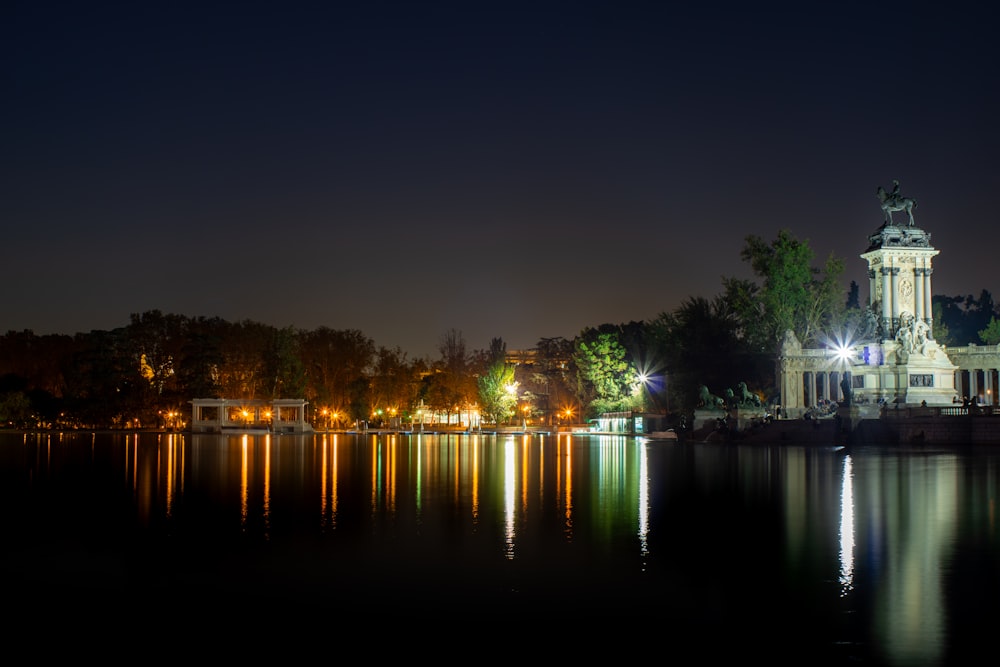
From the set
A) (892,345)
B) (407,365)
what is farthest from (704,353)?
(407,365)

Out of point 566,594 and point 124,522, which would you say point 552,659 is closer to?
point 566,594

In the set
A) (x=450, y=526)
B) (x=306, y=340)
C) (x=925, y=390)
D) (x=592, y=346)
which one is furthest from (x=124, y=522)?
(x=306, y=340)

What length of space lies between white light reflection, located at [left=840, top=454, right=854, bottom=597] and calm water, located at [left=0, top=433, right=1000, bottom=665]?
5 cm

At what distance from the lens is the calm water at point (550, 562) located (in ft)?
30.0

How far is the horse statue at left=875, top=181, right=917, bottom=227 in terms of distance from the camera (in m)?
61.6

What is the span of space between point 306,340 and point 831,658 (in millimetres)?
101508

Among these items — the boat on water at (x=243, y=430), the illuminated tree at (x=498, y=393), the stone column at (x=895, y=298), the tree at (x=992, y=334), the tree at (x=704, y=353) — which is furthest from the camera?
the illuminated tree at (x=498, y=393)

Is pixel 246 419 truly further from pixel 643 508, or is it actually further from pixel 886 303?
pixel 643 508

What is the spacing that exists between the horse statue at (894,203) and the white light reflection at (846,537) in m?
42.1

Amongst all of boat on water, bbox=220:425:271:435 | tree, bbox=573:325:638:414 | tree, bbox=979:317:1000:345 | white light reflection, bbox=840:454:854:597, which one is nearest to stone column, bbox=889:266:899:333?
tree, bbox=979:317:1000:345

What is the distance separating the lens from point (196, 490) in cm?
2331

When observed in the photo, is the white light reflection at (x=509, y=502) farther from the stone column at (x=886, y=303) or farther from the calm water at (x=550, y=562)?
the stone column at (x=886, y=303)

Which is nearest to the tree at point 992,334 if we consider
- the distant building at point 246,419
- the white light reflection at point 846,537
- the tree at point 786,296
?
the tree at point 786,296

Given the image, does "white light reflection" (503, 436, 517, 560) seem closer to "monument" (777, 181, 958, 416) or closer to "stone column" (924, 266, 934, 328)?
"monument" (777, 181, 958, 416)
